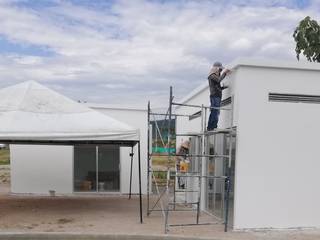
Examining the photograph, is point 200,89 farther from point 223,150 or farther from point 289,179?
point 289,179

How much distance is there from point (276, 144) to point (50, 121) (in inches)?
223

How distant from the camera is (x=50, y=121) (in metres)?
12.8

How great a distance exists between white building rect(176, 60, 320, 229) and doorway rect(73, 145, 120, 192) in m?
9.47

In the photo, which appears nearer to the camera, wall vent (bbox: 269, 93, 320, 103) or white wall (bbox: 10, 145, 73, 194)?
wall vent (bbox: 269, 93, 320, 103)

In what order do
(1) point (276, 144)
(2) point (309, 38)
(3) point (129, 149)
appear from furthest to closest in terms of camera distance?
(3) point (129, 149), (2) point (309, 38), (1) point (276, 144)

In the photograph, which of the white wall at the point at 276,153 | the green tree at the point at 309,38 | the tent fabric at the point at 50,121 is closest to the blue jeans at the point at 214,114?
the white wall at the point at 276,153

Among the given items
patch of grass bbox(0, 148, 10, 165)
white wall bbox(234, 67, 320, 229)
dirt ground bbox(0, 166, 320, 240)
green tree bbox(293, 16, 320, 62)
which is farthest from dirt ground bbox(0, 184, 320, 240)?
patch of grass bbox(0, 148, 10, 165)

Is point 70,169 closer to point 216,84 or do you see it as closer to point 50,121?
point 50,121

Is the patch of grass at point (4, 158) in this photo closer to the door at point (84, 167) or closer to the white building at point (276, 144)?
the door at point (84, 167)

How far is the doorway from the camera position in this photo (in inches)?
802

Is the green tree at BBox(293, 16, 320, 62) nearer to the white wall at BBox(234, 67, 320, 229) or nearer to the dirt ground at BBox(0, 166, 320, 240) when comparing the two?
the white wall at BBox(234, 67, 320, 229)

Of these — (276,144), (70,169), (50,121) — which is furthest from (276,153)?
(70,169)

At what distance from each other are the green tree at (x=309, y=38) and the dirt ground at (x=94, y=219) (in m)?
7.70

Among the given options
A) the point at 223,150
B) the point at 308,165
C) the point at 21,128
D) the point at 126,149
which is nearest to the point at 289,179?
the point at 308,165
